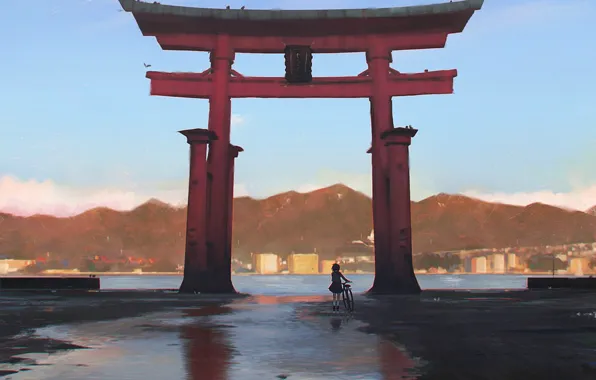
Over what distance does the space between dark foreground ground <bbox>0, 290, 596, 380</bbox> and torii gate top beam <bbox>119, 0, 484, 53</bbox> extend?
978cm

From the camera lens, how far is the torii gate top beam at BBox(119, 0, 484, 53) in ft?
78.5

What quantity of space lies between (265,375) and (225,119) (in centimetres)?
1843

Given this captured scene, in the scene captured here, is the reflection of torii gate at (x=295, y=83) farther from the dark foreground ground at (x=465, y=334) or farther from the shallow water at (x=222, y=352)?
the shallow water at (x=222, y=352)

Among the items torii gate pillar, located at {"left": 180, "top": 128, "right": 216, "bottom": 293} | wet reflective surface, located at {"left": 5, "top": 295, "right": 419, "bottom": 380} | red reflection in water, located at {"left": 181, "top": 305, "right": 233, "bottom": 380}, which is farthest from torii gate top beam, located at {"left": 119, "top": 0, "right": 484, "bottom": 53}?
red reflection in water, located at {"left": 181, "top": 305, "right": 233, "bottom": 380}

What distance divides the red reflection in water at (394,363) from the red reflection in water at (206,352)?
1.59m

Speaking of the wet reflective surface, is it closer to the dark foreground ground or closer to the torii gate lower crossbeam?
the dark foreground ground

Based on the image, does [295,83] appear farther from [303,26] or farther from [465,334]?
[465,334]

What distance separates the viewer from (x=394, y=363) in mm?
7750

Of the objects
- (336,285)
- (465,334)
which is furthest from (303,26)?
(465,334)

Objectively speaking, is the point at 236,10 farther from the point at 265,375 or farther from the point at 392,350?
the point at 265,375

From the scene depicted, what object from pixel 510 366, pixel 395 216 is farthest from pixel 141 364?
pixel 395 216

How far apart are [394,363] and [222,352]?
2148 millimetres

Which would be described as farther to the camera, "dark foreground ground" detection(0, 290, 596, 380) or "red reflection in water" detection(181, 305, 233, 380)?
"dark foreground ground" detection(0, 290, 596, 380)

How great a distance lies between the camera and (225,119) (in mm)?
24719
